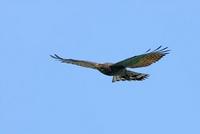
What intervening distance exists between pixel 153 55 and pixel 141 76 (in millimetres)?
1197

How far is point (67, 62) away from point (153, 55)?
2.88 meters

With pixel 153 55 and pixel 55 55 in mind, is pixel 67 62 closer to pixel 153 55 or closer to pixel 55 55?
pixel 55 55

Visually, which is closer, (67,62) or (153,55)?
(153,55)

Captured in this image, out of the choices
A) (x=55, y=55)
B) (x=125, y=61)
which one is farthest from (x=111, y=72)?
(x=55, y=55)

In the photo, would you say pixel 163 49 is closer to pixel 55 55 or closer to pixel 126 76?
pixel 126 76

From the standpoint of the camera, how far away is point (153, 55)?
92.2ft

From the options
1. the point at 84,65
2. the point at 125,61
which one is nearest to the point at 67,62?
the point at 84,65

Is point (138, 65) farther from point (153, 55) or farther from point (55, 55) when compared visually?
point (55, 55)

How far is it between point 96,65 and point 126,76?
2.64 feet

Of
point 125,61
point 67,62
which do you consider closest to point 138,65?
point 125,61

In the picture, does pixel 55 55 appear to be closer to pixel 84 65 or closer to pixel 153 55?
pixel 84 65

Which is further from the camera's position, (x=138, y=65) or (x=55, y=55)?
(x=55, y=55)

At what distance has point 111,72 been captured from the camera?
93.2ft

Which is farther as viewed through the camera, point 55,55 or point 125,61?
point 55,55
